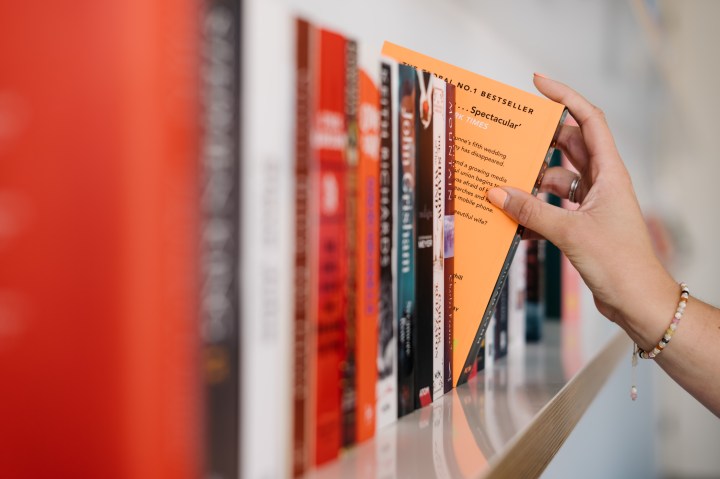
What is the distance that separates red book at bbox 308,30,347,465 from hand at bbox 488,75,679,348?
28 centimetres

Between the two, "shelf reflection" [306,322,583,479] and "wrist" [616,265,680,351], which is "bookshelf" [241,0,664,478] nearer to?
"shelf reflection" [306,322,583,479]

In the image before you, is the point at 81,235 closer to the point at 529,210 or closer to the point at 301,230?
the point at 301,230

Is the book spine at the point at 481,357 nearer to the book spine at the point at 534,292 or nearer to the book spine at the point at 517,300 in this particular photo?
the book spine at the point at 517,300

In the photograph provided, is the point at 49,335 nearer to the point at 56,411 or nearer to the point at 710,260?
the point at 56,411

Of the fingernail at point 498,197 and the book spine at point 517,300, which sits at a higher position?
the fingernail at point 498,197

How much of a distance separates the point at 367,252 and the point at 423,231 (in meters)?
0.12

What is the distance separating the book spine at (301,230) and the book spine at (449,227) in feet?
0.86

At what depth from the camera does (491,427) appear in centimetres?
58

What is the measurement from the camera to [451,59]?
1.22 meters

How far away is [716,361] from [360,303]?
52cm

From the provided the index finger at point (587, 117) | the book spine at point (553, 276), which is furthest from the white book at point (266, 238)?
the book spine at point (553, 276)

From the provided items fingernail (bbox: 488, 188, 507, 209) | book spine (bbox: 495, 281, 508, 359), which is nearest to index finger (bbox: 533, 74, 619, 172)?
fingernail (bbox: 488, 188, 507, 209)

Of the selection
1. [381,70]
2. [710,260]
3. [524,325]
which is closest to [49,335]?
[381,70]

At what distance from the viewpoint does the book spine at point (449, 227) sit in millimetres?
639
